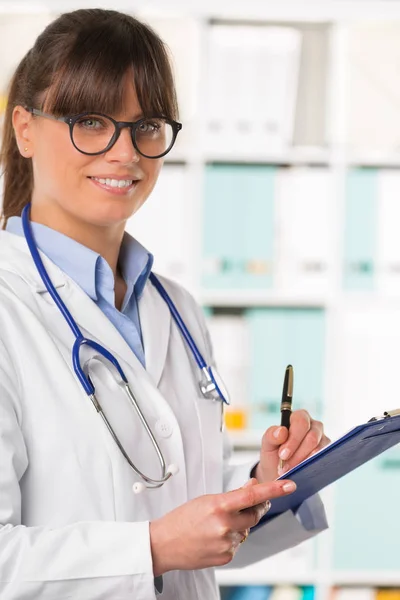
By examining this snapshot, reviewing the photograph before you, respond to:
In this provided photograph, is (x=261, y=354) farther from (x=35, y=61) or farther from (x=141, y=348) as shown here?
(x=35, y=61)

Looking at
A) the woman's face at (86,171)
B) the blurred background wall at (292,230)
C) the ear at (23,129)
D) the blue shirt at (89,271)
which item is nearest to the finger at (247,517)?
the blue shirt at (89,271)

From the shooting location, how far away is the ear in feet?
4.31

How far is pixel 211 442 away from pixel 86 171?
18.1 inches

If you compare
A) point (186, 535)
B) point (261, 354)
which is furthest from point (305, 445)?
point (261, 354)

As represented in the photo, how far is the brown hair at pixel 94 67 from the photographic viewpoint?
4.03 ft

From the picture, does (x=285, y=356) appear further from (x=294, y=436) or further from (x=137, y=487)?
(x=137, y=487)

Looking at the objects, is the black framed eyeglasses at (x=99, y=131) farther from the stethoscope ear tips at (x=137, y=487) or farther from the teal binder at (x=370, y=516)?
the teal binder at (x=370, y=516)

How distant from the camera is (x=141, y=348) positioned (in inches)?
53.6

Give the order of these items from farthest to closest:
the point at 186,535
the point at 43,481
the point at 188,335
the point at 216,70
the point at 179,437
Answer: the point at 216,70 < the point at 188,335 < the point at 179,437 < the point at 43,481 < the point at 186,535

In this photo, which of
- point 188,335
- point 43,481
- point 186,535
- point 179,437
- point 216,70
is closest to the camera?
point 186,535

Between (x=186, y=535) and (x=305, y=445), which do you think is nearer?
(x=186, y=535)

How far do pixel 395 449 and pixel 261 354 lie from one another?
49cm

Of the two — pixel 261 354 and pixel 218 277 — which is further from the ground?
pixel 218 277

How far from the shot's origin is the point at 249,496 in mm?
994
